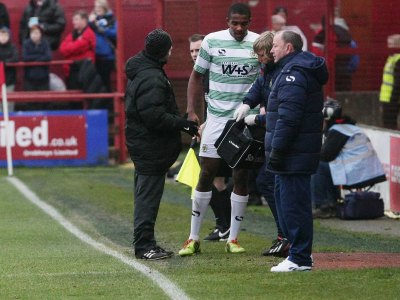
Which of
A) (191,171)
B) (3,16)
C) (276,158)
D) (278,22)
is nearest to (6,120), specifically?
(3,16)

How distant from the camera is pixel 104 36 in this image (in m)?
22.2

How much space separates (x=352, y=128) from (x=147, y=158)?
5154mm

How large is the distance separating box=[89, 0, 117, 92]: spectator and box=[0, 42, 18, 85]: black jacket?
1455 mm

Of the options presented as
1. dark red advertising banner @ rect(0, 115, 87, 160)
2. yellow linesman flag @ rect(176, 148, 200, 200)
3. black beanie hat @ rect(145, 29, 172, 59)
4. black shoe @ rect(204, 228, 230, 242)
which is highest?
black beanie hat @ rect(145, 29, 172, 59)

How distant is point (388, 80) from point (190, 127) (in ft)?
25.3

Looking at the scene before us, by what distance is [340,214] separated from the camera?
1543 cm

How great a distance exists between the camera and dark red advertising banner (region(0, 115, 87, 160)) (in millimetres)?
21312

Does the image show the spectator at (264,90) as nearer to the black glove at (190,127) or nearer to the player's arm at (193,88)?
the black glove at (190,127)

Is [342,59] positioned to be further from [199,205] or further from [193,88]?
[199,205]

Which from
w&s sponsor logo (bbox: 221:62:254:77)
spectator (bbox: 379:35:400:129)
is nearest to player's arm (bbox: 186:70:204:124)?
w&s sponsor logo (bbox: 221:62:254:77)

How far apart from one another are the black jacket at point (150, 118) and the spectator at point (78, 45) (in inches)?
436

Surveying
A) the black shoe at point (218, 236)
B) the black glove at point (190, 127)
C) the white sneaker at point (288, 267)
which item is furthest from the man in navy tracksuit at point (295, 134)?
the black shoe at point (218, 236)

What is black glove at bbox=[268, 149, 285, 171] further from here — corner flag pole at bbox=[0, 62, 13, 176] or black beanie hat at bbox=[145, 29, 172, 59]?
corner flag pole at bbox=[0, 62, 13, 176]

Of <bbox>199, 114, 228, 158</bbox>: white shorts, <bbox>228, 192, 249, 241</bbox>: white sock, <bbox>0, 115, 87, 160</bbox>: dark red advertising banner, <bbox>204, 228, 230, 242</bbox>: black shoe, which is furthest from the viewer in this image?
<bbox>0, 115, 87, 160</bbox>: dark red advertising banner
